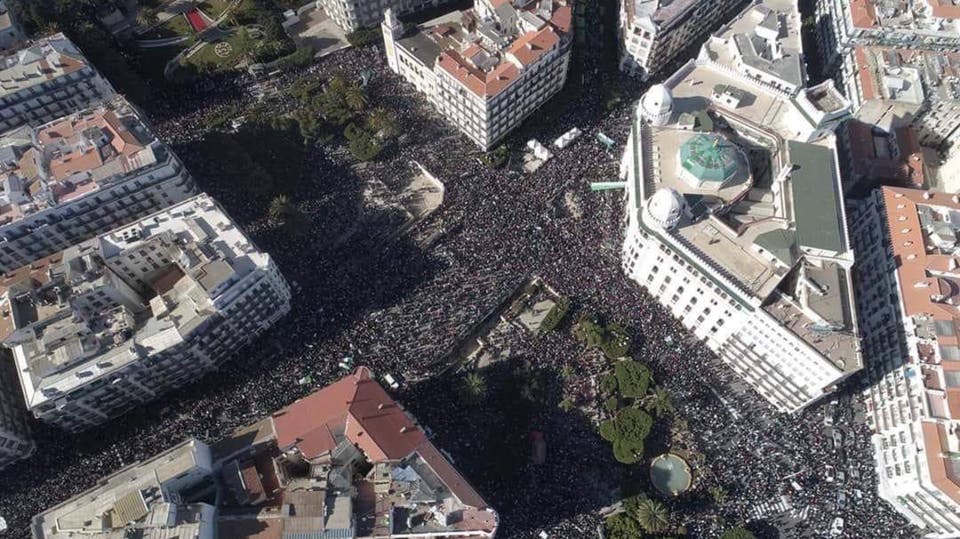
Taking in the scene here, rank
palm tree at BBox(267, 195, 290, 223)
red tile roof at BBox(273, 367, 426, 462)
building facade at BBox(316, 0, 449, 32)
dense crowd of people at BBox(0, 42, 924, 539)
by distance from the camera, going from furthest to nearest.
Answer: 1. building facade at BBox(316, 0, 449, 32)
2. palm tree at BBox(267, 195, 290, 223)
3. dense crowd of people at BBox(0, 42, 924, 539)
4. red tile roof at BBox(273, 367, 426, 462)

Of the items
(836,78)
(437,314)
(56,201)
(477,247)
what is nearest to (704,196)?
(477,247)

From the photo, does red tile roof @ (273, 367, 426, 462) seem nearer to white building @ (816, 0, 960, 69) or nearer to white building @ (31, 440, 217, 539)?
white building @ (31, 440, 217, 539)

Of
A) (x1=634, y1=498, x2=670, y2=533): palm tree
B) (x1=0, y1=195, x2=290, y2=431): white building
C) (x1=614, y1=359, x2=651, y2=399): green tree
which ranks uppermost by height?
(x1=0, y1=195, x2=290, y2=431): white building

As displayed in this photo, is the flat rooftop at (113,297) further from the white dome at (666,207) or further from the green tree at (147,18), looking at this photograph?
the green tree at (147,18)

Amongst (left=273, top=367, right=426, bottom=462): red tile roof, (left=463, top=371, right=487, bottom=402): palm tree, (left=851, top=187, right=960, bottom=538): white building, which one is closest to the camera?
(left=273, top=367, right=426, bottom=462): red tile roof

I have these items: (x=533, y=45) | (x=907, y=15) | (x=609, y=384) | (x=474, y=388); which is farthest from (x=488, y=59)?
(x=907, y=15)

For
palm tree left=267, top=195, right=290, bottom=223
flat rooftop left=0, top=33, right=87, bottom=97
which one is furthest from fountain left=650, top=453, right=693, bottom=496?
flat rooftop left=0, top=33, right=87, bottom=97

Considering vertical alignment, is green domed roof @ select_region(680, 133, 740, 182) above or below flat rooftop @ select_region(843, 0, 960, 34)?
below

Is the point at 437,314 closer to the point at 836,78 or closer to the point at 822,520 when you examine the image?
the point at 822,520
